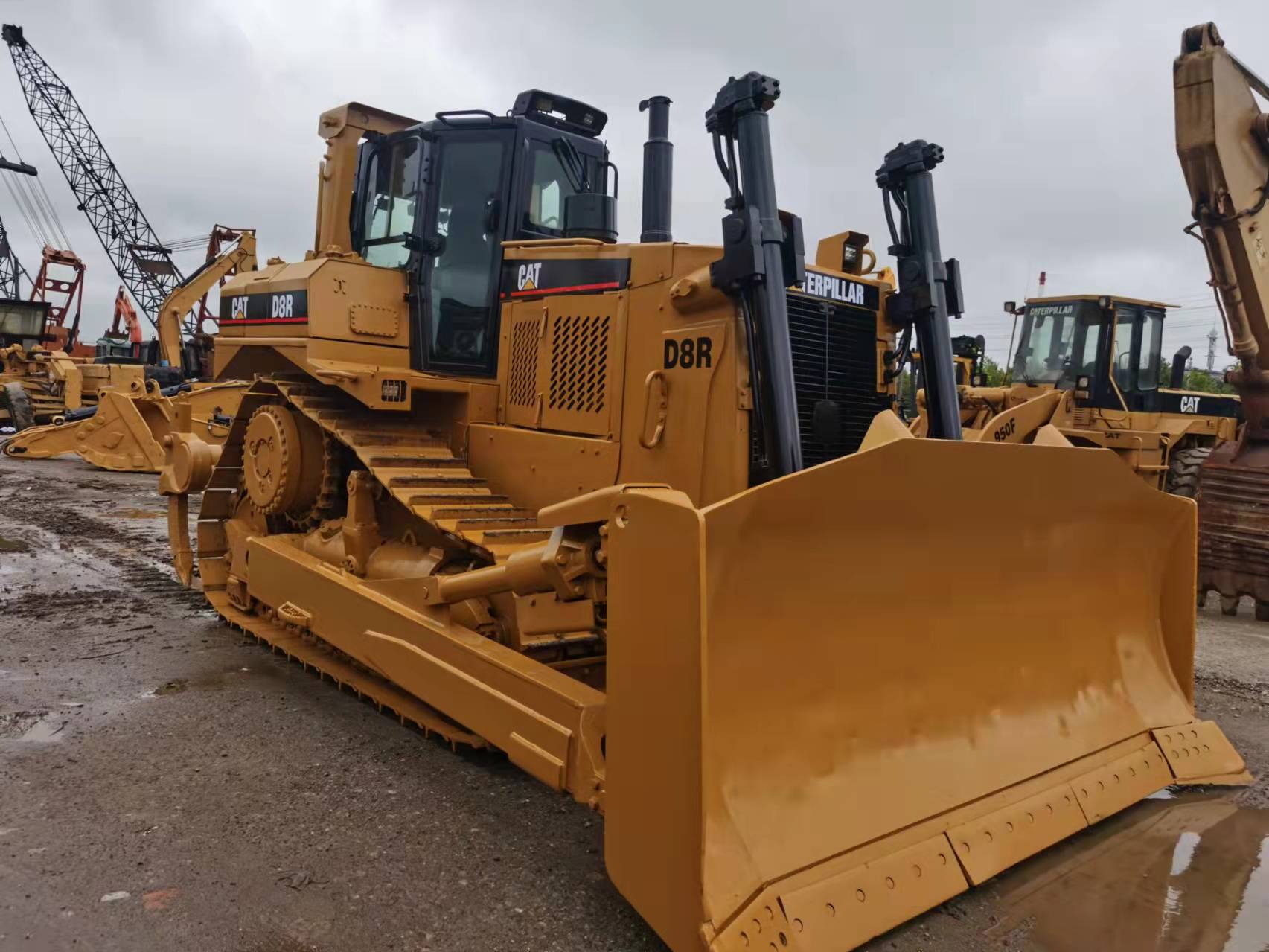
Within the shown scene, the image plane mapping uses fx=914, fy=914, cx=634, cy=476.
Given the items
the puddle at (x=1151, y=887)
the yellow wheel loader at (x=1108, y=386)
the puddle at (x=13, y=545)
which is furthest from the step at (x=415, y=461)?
the yellow wheel loader at (x=1108, y=386)

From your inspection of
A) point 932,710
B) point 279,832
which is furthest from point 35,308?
point 932,710

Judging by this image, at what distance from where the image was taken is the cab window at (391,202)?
16.9 ft

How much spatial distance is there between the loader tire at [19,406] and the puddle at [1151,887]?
69.7 ft

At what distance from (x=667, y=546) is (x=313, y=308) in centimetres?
341

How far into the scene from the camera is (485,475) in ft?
16.3

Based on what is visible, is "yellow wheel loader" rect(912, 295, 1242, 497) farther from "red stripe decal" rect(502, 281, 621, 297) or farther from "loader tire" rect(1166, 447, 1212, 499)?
"red stripe decal" rect(502, 281, 621, 297)

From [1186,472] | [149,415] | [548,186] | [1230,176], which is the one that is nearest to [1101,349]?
[1186,472]

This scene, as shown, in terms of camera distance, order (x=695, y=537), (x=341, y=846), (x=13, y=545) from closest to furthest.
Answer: (x=695, y=537), (x=341, y=846), (x=13, y=545)

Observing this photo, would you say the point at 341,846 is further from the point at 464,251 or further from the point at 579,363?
the point at 464,251

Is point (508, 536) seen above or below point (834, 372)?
below

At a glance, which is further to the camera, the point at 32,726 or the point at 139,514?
the point at 139,514

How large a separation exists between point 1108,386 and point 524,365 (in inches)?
385

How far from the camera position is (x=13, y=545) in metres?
8.84

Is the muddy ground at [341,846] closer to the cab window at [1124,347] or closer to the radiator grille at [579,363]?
the radiator grille at [579,363]
